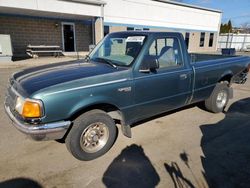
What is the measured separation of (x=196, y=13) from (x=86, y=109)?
27.4m

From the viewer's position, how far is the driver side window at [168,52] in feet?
13.0

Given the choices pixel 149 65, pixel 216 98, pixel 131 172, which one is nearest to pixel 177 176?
pixel 131 172

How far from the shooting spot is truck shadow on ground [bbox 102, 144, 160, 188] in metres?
2.77

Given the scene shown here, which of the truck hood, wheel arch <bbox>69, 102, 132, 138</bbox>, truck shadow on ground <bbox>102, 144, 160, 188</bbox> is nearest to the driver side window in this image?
the truck hood

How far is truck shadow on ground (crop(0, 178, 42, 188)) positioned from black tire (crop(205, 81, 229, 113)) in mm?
4123

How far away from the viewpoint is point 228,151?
140 inches

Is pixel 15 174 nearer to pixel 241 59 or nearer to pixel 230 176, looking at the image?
pixel 230 176

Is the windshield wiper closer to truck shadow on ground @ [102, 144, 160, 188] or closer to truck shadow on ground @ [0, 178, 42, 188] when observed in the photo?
truck shadow on ground @ [102, 144, 160, 188]

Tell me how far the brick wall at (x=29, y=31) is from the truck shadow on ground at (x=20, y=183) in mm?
15792

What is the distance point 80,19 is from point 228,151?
17.6m

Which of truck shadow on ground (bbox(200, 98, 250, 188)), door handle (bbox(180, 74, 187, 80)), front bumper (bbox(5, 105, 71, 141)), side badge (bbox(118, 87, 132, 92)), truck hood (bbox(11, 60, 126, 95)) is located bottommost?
truck shadow on ground (bbox(200, 98, 250, 188))

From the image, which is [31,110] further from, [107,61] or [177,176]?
[177,176]

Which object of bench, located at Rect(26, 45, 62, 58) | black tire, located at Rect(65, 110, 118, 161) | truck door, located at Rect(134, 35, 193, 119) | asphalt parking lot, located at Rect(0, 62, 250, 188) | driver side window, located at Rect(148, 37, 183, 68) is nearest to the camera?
asphalt parking lot, located at Rect(0, 62, 250, 188)

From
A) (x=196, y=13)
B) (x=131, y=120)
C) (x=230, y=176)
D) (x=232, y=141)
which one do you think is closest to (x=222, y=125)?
(x=232, y=141)
